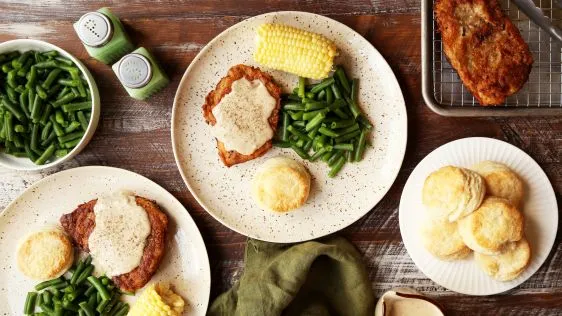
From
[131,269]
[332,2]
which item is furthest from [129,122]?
[332,2]

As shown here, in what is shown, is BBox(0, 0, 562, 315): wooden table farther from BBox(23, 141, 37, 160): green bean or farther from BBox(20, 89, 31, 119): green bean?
BBox(20, 89, 31, 119): green bean

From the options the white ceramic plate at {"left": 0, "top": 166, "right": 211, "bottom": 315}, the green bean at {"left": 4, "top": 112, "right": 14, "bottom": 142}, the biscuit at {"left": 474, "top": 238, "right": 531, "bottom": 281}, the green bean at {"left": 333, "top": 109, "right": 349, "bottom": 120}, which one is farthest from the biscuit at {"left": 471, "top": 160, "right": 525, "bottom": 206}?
the green bean at {"left": 4, "top": 112, "right": 14, "bottom": 142}

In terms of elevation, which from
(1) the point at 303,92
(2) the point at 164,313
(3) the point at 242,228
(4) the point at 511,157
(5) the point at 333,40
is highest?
(5) the point at 333,40

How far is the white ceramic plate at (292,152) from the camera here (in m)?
3.40

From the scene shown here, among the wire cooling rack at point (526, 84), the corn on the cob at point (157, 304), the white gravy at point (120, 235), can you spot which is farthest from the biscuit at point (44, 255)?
the wire cooling rack at point (526, 84)

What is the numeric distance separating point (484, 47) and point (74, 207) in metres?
2.40

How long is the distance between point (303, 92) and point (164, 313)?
143 centimetres

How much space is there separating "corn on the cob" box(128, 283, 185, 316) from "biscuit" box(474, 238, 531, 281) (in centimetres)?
169

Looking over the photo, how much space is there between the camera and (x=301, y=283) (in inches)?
132

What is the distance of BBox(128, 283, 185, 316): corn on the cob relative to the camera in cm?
340

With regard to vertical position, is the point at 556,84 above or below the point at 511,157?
above

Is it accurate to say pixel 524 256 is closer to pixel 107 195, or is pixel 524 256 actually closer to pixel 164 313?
pixel 164 313

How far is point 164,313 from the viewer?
343 centimetres

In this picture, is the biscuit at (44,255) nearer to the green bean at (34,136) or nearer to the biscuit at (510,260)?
the green bean at (34,136)
